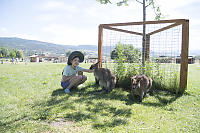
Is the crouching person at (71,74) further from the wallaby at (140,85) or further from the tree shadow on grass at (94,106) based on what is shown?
the wallaby at (140,85)

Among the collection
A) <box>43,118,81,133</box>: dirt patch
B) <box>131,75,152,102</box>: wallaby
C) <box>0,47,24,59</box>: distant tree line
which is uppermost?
<box>0,47,24,59</box>: distant tree line

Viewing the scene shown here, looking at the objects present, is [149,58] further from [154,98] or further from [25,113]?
[25,113]

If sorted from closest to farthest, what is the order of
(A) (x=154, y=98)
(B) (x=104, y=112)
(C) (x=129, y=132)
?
(C) (x=129, y=132)
(B) (x=104, y=112)
(A) (x=154, y=98)

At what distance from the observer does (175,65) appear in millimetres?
5672

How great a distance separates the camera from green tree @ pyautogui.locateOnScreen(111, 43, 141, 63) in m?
6.36

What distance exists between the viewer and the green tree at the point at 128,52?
250 inches

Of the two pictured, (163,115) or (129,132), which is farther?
(163,115)

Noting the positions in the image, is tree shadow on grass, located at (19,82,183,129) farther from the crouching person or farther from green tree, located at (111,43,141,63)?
green tree, located at (111,43,141,63)

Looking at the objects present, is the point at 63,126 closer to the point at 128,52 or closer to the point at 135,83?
the point at 135,83

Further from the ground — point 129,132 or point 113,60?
point 113,60

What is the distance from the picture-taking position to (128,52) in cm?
657

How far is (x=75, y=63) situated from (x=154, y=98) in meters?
3.20

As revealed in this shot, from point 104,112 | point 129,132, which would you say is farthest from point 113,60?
point 129,132

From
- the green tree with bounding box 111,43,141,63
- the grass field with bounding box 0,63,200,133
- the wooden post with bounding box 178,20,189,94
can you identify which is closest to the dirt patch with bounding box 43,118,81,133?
the grass field with bounding box 0,63,200,133
